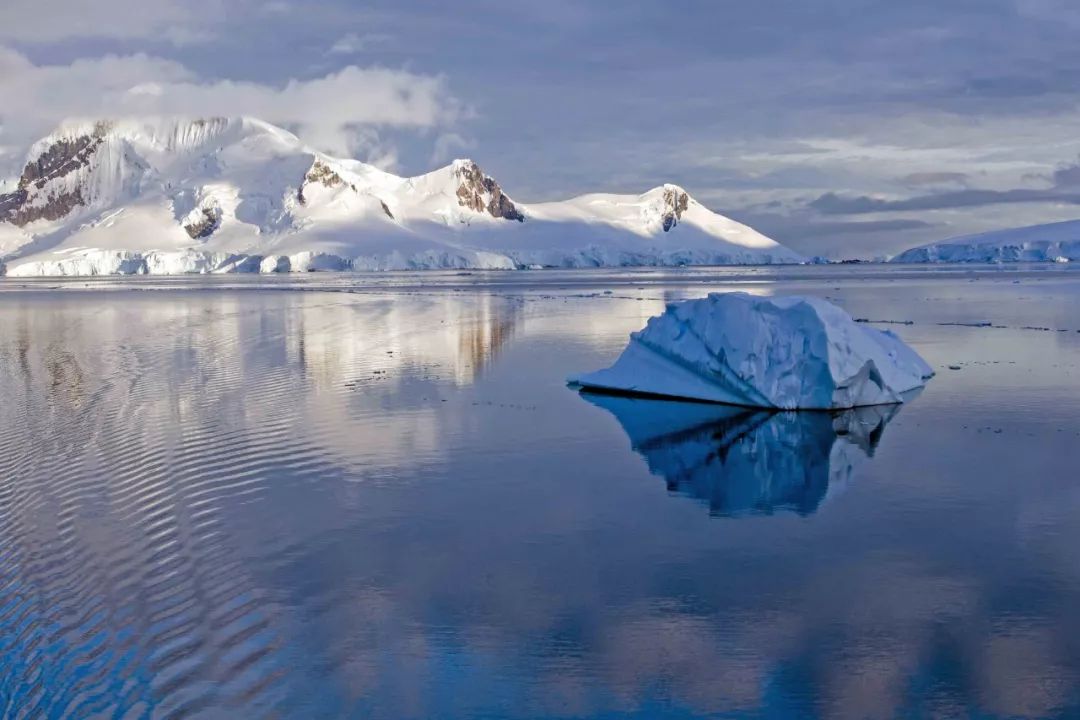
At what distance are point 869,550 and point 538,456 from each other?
5291mm

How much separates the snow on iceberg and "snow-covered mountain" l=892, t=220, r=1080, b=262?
153485mm

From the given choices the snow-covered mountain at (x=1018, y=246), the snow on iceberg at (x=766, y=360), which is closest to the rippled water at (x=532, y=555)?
the snow on iceberg at (x=766, y=360)

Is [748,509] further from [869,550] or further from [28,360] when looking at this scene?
[28,360]

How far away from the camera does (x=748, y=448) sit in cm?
1458

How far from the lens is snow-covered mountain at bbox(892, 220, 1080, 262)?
155875 mm

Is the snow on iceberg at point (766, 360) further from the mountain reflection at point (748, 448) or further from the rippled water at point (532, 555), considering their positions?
the rippled water at point (532, 555)

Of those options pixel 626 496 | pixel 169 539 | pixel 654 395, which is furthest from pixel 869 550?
pixel 654 395

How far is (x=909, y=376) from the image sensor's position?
19797 millimetres

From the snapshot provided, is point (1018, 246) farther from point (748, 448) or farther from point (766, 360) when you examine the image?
point (748, 448)

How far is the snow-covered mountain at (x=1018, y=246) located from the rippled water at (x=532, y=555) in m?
153

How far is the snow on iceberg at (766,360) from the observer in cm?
1761

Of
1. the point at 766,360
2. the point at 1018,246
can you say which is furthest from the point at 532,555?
the point at 1018,246

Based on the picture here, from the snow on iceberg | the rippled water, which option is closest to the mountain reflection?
the rippled water

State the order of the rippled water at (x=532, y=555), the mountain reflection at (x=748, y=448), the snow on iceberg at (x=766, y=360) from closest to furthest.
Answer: the rippled water at (x=532, y=555)
the mountain reflection at (x=748, y=448)
the snow on iceberg at (x=766, y=360)
